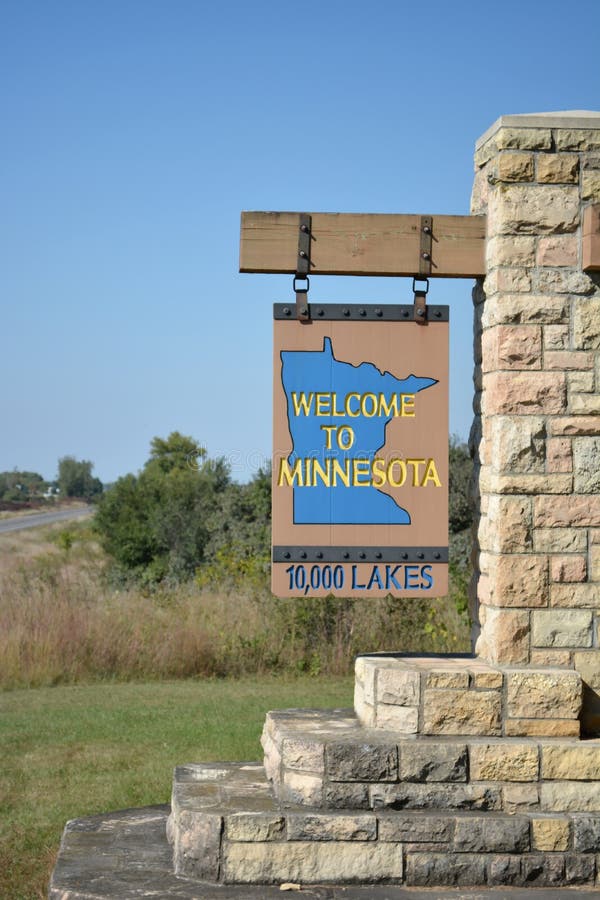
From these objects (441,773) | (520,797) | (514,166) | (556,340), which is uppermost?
(514,166)

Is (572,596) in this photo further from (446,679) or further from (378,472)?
(378,472)

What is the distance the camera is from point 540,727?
5.40 metres

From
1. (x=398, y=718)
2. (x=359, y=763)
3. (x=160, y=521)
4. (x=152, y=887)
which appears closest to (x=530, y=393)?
(x=398, y=718)

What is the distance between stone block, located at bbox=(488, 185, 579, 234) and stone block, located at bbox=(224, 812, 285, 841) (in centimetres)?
312

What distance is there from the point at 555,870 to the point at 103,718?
20.0 feet

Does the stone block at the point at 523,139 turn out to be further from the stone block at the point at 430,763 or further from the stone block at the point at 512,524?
the stone block at the point at 430,763

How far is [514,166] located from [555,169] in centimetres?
22

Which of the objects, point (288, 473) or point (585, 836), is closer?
point (585, 836)

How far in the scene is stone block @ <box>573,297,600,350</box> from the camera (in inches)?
221

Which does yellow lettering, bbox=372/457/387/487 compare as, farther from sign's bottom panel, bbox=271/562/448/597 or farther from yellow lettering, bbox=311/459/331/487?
sign's bottom panel, bbox=271/562/448/597

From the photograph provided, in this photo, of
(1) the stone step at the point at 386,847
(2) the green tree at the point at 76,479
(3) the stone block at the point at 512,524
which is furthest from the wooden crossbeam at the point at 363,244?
(2) the green tree at the point at 76,479

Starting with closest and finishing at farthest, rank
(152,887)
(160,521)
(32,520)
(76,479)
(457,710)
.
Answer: (152,887) < (457,710) < (160,521) < (32,520) < (76,479)

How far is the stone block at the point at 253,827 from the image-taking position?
5.11m

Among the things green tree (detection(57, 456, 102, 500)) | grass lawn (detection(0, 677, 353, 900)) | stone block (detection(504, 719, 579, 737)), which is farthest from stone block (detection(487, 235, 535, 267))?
green tree (detection(57, 456, 102, 500))
